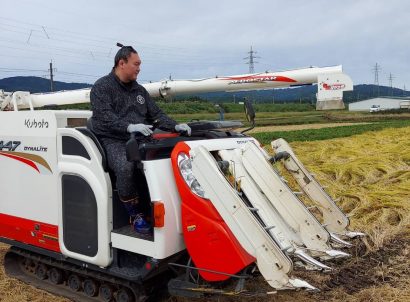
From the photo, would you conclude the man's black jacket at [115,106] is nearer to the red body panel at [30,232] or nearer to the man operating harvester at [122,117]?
the man operating harvester at [122,117]

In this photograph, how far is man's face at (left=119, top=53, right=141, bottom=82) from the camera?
423 centimetres

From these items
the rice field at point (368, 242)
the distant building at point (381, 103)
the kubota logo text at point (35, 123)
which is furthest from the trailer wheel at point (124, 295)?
the distant building at point (381, 103)

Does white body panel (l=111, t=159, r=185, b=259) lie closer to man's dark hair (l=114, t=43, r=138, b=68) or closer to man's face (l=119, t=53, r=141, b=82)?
man's face (l=119, t=53, r=141, b=82)

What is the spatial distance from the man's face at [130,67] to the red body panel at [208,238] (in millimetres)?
1016

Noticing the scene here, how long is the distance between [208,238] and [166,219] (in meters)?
0.44

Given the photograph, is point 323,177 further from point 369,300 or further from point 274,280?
point 274,280

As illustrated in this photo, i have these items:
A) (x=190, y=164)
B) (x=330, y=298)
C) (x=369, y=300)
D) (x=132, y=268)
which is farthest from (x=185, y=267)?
(x=369, y=300)

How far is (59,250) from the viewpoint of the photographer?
462 cm

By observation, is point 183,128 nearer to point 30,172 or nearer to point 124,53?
point 124,53

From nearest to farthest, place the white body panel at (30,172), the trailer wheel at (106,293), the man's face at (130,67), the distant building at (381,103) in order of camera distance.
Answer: the man's face at (130,67) → the trailer wheel at (106,293) → the white body panel at (30,172) → the distant building at (381,103)

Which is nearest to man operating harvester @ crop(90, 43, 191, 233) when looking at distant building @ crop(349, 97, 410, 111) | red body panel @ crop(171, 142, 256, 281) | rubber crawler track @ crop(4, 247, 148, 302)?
red body panel @ crop(171, 142, 256, 281)

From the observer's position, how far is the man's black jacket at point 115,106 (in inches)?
162

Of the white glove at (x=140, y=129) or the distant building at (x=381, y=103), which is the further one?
the distant building at (x=381, y=103)

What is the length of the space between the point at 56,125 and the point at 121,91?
0.84 m
